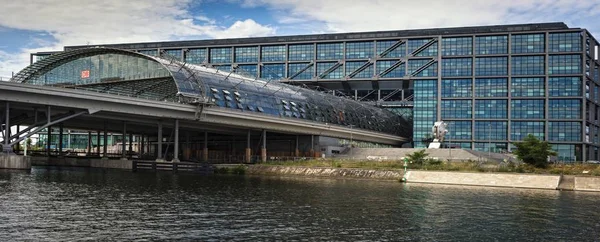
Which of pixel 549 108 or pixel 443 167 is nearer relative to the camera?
pixel 443 167

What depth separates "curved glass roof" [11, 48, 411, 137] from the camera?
112m

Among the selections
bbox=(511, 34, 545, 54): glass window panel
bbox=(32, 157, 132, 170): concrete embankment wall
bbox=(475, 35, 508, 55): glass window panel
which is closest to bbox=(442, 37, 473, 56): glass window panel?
bbox=(475, 35, 508, 55): glass window panel

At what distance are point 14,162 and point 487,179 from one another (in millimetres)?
63866

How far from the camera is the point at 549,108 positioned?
168750mm

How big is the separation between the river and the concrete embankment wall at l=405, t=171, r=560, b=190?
46.5 feet

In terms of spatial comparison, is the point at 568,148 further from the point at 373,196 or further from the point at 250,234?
the point at 250,234

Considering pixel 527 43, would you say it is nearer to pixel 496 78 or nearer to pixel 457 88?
pixel 496 78

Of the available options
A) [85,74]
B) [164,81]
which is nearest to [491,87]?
[164,81]

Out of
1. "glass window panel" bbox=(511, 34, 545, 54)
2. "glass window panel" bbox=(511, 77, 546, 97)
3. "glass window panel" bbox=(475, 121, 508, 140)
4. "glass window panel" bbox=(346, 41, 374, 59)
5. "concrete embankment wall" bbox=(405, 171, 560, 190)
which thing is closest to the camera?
"concrete embankment wall" bbox=(405, 171, 560, 190)


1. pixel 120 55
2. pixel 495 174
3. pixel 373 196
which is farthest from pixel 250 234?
pixel 120 55

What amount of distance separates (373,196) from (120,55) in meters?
78.2

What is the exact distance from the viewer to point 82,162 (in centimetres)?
11294

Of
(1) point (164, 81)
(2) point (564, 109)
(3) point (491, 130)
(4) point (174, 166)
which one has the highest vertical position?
(1) point (164, 81)

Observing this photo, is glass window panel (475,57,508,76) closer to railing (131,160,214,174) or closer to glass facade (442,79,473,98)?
glass facade (442,79,473,98)
